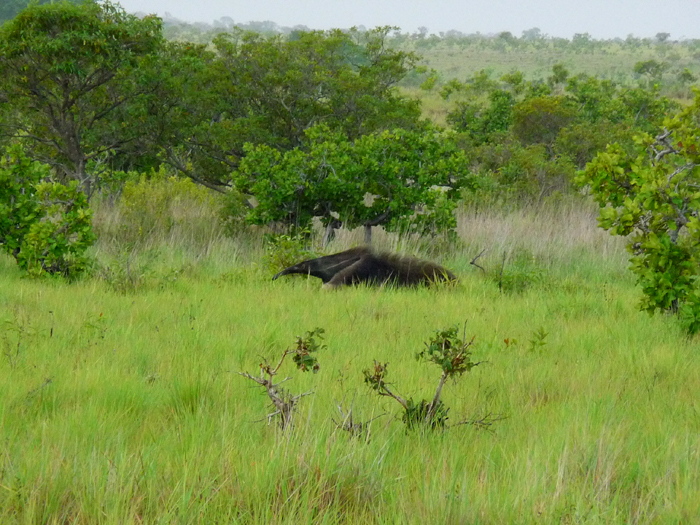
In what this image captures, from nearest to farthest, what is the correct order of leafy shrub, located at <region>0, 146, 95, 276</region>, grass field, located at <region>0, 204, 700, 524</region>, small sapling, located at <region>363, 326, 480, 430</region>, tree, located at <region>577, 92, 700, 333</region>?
grass field, located at <region>0, 204, 700, 524</region>
small sapling, located at <region>363, 326, 480, 430</region>
tree, located at <region>577, 92, 700, 333</region>
leafy shrub, located at <region>0, 146, 95, 276</region>

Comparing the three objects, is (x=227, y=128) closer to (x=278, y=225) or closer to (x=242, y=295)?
(x=278, y=225)

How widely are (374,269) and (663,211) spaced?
9.84 feet

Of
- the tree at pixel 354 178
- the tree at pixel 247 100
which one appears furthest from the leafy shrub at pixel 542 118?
the tree at pixel 354 178

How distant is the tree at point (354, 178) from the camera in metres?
8.70

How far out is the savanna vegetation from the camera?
91.6 inches

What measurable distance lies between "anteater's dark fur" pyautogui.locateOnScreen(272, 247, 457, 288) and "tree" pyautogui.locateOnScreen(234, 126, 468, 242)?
192 centimetres

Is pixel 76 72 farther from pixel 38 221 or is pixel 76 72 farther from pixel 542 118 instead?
pixel 542 118

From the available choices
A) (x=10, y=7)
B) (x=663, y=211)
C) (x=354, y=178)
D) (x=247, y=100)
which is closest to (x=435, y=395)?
(x=663, y=211)

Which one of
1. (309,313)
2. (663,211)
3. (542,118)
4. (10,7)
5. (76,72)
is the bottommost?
(309,313)

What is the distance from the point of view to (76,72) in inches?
359

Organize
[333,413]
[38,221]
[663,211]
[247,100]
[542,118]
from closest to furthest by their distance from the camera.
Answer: [333,413] → [663,211] → [38,221] → [247,100] → [542,118]

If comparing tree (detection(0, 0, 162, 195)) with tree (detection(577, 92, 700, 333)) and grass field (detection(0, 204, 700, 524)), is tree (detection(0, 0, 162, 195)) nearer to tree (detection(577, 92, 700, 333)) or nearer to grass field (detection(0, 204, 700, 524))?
grass field (detection(0, 204, 700, 524))

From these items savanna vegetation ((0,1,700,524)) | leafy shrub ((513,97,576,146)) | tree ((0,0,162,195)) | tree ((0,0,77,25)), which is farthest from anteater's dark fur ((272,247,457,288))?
tree ((0,0,77,25))

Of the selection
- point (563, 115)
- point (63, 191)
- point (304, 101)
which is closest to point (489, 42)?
point (563, 115)
